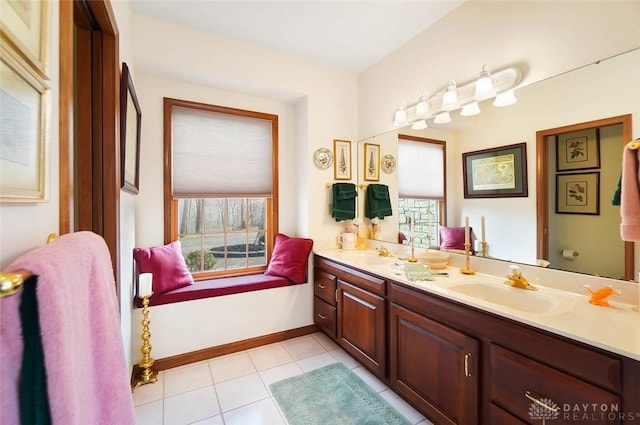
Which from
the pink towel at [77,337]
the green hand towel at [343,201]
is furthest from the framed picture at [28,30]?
the green hand towel at [343,201]

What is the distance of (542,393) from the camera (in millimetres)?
1136

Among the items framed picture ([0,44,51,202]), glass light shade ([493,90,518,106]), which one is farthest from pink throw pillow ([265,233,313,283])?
framed picture ([0,44,51,202])

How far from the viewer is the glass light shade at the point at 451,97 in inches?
82.6

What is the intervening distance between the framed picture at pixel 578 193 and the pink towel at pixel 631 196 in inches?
14.6

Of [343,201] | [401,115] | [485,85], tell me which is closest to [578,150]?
[485,85]

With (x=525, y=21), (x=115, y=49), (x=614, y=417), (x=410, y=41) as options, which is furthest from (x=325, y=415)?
(x=410, y=41)

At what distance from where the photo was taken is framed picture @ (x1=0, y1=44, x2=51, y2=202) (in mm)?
486

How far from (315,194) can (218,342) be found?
168cm

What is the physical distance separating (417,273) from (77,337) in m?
1.78

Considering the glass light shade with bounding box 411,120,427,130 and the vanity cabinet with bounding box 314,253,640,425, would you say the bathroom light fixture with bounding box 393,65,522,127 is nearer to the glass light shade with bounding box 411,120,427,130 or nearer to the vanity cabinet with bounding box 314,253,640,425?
the glass light shade with bounding box 411,120,427,130

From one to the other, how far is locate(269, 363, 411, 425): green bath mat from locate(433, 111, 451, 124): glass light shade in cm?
212

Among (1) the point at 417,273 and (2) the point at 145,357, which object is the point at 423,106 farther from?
(2) the point at 145,357

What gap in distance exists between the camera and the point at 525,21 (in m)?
1.72

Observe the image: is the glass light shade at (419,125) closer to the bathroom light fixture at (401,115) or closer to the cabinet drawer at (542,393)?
the bathroom light fixture at (401,115)
